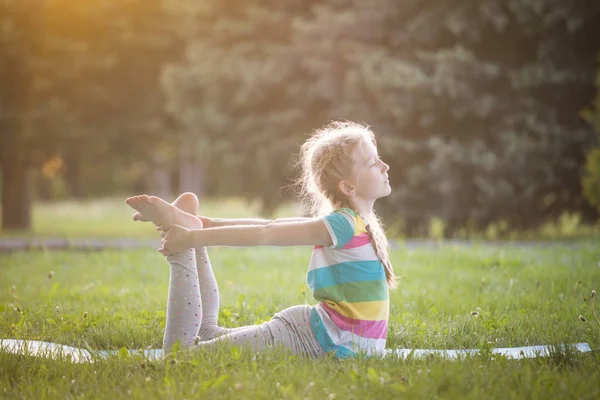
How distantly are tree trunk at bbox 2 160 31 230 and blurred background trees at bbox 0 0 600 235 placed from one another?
4 centimetres

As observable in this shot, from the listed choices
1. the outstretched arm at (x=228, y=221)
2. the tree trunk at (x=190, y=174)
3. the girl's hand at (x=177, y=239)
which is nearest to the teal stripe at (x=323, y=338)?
the outstretched arm at (x=228, y=221)

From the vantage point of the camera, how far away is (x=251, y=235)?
3.58 m

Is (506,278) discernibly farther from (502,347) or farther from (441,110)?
(441,110)

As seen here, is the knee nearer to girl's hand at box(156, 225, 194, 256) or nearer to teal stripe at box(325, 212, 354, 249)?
girl's hand at box(156, 225, 194, 256)

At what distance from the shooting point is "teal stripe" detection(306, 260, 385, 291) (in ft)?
12.5

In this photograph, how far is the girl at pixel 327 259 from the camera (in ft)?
12.2

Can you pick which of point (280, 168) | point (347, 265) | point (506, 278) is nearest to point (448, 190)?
point (280, 168)

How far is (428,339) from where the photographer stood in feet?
14.9

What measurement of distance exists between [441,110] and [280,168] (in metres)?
3.35

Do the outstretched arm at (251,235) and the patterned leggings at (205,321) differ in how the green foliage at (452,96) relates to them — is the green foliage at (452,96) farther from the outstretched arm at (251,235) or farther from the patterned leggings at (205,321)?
the outstretched arm at (251,235)

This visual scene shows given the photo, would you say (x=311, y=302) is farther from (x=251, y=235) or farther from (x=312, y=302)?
(x=251, y=235)

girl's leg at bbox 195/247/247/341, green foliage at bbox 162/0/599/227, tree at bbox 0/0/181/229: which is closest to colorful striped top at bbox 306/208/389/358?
girl's leg at bbox 195/247/247/341

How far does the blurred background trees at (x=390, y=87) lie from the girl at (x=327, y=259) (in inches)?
266

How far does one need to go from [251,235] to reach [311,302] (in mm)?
2386
